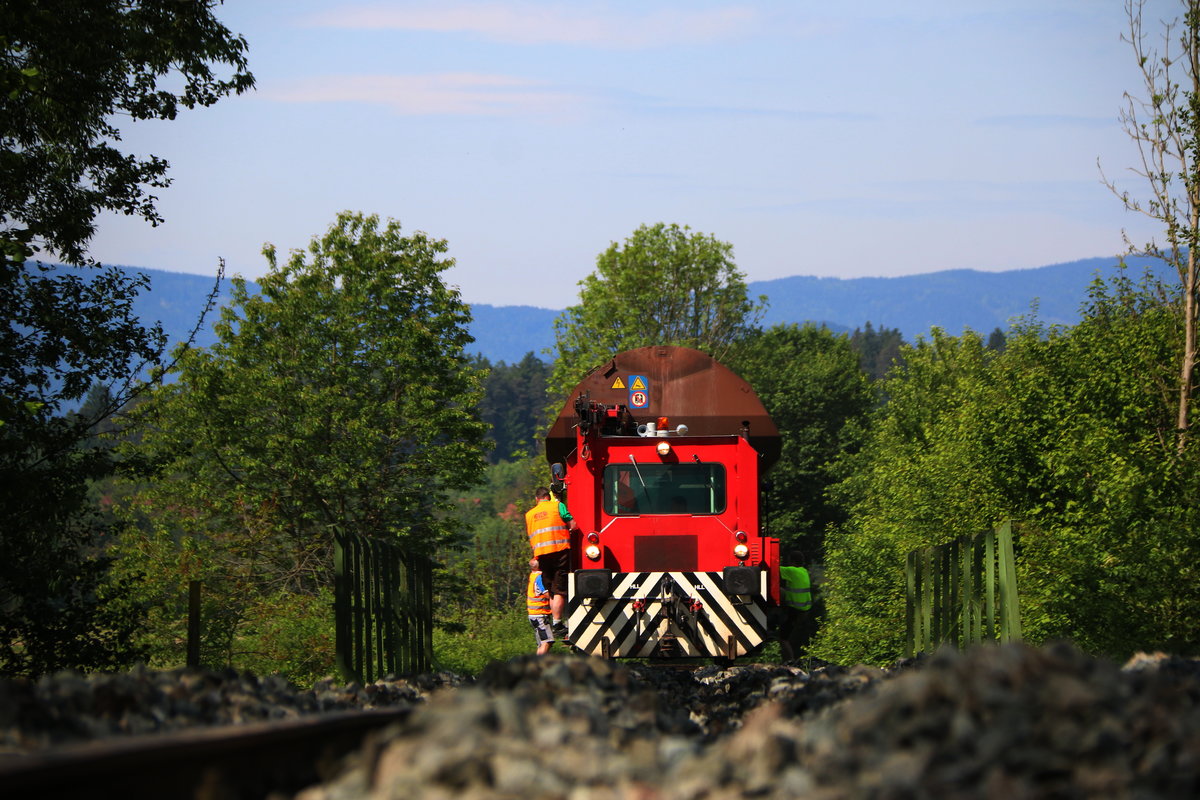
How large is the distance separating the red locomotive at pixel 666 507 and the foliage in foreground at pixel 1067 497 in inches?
229

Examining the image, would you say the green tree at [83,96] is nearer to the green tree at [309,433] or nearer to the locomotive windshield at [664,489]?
the locomotive windshield at [664,489]

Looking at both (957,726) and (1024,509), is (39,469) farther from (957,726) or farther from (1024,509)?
(1024,509)

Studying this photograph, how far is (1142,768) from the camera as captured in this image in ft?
13.4

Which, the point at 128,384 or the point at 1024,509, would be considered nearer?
the point at 128,384

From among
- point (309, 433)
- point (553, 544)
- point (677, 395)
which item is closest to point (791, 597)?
point (677, 395)

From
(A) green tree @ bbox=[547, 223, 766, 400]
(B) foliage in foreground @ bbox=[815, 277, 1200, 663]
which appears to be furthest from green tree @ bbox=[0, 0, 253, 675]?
(A) green tree @ bbox=[547, 223, 766, 400]

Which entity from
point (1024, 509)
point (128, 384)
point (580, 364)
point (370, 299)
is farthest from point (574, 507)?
point (580, 364)

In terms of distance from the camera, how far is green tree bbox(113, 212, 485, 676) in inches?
1468

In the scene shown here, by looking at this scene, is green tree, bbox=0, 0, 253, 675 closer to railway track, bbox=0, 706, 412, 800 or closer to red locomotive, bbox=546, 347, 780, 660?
red locomotive, bbox=546, 347, 780, 660

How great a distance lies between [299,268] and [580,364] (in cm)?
1486

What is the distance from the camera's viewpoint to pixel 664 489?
14258 millimetres

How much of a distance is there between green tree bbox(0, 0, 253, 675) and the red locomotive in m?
5.91

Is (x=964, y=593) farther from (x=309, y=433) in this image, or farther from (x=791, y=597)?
(x=309, y=433)

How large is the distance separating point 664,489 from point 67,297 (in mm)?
7809
